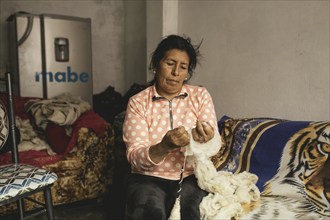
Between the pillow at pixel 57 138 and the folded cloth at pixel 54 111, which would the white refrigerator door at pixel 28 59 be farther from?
the pillow at pixel 57 138

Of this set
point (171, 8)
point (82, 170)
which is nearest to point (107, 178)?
point (82, 170)

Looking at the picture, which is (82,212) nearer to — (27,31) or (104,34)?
(27,31)

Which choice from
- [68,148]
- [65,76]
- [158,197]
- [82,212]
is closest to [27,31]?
[65,76]

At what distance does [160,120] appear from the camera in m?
1.52

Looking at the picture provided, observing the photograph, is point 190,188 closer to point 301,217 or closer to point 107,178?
point 301,217

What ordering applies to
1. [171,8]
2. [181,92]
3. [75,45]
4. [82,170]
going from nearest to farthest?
[181,92]
[82,170]
[171,8]
[75,45]

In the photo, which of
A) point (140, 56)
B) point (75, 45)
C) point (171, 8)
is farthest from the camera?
point (140, 56)

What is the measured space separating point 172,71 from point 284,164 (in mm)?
858

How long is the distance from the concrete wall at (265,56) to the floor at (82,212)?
4.48 ft

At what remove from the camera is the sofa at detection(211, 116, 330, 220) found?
5.05ft

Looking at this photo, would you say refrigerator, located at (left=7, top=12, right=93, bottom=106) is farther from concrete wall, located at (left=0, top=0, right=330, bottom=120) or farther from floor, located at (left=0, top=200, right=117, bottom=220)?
floor, located at (left=0, top=200, right=117, bottom=220)

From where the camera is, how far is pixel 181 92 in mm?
1593

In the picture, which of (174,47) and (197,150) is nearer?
(197,150)

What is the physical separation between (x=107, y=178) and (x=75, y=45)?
1746 millimetres
